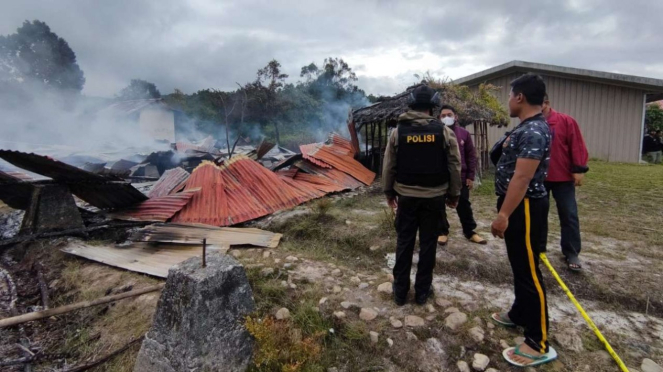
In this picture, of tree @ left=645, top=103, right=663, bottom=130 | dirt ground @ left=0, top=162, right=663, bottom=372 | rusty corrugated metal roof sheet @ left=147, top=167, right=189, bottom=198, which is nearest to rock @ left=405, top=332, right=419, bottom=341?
dirt ground @ left=0, top=162, right=663, bottom=372

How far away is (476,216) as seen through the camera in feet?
17.5

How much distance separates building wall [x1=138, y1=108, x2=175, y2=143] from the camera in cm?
2181

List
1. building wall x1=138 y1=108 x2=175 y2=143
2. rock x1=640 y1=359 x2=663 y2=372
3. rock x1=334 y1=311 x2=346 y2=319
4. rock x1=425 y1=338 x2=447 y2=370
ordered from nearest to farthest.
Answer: rock x1=640 y1=359 x2=663 y2=372, rock x1=425 y1=338 x2=447 y2=370, rock x1=334 y1=311 x2=346 y2=319, building wall x1=138 y1=108 x2=175 y2=143

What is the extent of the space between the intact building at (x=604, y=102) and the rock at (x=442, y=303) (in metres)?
12.9

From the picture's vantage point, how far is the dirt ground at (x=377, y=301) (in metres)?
2.23

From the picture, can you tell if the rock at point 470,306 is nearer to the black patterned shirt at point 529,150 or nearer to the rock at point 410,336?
the rock at point 410,336

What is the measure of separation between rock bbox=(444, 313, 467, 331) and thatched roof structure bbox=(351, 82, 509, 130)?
6.18 metres

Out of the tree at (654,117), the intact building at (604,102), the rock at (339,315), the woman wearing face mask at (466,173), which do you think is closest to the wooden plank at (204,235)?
the rock at (339,315)

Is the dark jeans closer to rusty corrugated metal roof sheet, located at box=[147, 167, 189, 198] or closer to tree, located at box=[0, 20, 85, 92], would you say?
rusty corrugated metal roof sheet, located at box=[147, 167, 189, 198]

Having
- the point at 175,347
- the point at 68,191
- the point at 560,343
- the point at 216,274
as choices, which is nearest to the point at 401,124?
the point at 216,274

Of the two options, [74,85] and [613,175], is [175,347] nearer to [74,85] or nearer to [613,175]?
[613,175]

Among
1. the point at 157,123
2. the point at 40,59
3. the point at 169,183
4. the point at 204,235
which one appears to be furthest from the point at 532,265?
the point at 40,59

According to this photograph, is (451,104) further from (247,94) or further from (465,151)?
(247,94)

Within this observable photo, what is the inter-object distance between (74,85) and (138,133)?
1611cm
